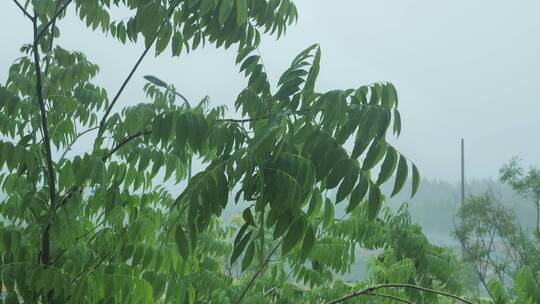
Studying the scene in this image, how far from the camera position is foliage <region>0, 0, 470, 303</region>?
1.07 m

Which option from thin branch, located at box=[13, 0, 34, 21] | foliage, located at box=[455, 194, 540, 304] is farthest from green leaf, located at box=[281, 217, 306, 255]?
foliage, located at box=[455, 194, 540, 304]

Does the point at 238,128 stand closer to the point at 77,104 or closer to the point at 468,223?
the point at 77,104

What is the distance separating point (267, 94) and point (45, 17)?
109 cm

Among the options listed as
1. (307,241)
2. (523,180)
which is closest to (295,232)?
(307,241)

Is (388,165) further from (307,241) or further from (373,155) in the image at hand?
(307,241)

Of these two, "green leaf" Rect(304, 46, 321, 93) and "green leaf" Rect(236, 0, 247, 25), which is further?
"green leaf" Rect(236, 0, 247, 25)

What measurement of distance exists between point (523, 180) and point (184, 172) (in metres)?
4.57

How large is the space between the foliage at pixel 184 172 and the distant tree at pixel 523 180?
132 inches

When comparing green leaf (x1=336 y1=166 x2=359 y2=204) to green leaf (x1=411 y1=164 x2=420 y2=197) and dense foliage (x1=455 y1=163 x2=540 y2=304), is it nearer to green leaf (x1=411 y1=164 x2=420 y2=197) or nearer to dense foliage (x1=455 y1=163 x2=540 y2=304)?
green leaf (x1=411 y1=164 x2=420 y2=197)

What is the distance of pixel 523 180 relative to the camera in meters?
5.66

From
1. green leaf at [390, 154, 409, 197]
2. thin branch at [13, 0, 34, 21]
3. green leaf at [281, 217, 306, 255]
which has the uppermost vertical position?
Answer: thin branch at [13, 0, 34, 21]

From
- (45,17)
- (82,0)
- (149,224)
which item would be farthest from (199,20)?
(45,17)

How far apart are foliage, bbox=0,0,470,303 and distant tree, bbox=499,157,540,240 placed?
3.36 metres

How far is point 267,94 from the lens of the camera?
4.82 ft
